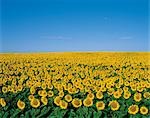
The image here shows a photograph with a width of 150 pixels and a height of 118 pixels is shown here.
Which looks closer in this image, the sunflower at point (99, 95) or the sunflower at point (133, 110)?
the sunflower at point (133, 110)

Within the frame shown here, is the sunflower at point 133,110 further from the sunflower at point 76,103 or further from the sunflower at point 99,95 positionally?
the sunflower at point 99,95

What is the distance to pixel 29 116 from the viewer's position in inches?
230

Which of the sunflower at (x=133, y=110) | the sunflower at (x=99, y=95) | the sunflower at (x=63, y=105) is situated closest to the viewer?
the sunflower at (x=133, y=110)

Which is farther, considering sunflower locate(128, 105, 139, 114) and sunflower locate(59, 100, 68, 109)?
sunflower locate(59, 100, 68, 109)

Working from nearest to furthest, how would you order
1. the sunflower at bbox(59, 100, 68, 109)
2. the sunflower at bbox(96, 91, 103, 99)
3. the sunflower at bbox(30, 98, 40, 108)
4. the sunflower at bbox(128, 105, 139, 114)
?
1. the sunflower at bbox(128, 105, 139, 114)
2. the sunflower at bbox(59, 100, 68, 109)
3. the sunflower at bbox(30, 98, 40, 108)
4. the sunflower at bbox(96, 91, 103, 99)

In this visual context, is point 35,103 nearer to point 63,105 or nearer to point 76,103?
point 63,105

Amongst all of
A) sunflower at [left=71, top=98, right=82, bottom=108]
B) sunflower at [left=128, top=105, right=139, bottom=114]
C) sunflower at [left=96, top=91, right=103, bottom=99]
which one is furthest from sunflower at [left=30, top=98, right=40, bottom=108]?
sunflower at [left=128, top=105, right=139, bottom=114]

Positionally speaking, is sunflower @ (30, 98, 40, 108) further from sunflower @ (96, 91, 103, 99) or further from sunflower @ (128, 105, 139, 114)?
sunflower @ (128, 105, 139, 114)

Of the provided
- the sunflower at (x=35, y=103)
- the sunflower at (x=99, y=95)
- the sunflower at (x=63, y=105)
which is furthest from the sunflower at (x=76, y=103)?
the sunflower at (x=99, y=95)

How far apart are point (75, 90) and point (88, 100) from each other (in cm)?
114

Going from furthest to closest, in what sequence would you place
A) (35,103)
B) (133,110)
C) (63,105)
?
(35,103) < (63,105) < (133,110)

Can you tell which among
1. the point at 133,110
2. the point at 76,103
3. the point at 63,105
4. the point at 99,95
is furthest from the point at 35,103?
the point at 133,110

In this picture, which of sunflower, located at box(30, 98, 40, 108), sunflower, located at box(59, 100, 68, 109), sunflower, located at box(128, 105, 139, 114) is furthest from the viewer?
sunflower, located at box(30, 98, 40, 108)

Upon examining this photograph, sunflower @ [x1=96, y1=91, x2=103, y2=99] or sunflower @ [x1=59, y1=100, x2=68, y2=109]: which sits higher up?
sunflower @ [x1=96, y1=91, x2=103, y2=99]
